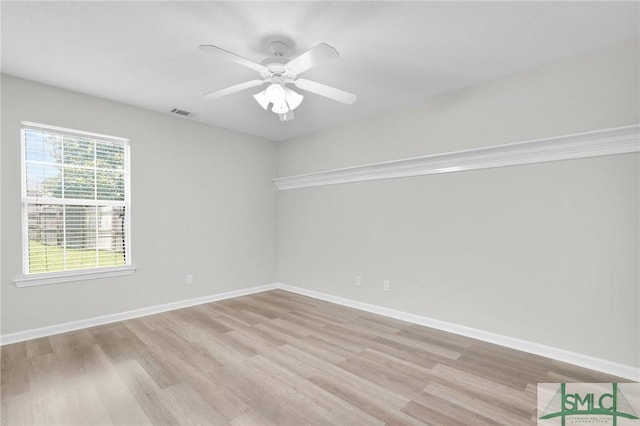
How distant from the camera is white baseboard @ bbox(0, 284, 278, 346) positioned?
3039 mm

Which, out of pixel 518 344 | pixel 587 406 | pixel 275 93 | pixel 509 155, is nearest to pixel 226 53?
pixel 275 93

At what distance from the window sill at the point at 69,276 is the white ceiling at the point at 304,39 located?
2.00 metres

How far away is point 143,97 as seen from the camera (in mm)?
3523

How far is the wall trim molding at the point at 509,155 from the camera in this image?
7.98 ft

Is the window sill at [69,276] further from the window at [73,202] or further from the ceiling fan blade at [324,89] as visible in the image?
the ceiling fan blade at [324,89]

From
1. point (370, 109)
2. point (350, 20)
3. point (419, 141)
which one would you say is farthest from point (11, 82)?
point (419, 141)

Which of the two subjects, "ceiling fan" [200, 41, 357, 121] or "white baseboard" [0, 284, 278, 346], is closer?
"ceiling fan" [200, 41, 357, 121]

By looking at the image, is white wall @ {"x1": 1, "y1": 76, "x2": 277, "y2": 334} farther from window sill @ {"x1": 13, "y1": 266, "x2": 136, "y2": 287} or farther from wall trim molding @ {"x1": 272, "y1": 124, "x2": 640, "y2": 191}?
wall trim molding @ {"x1": 272, "y1": 124, "x2": 640, "y2": 191}

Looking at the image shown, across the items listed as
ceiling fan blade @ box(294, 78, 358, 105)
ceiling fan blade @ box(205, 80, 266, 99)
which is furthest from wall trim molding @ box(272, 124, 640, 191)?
ceiling fan blade @ box(205, 80, 266, 99)

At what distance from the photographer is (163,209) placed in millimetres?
4062

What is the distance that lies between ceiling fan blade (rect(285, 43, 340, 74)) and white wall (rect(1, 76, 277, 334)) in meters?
2.61

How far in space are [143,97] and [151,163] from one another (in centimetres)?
82

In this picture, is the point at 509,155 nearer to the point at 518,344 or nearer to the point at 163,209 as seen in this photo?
the point at 518,344

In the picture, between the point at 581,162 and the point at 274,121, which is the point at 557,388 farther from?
the point at 274,121
